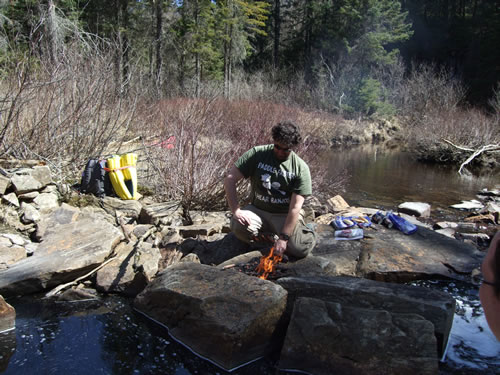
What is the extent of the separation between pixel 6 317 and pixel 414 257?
167 inches

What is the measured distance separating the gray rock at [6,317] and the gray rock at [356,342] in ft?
7.31

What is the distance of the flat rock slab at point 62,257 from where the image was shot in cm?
395

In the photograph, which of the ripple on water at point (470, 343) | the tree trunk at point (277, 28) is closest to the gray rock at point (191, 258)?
the ripple on water at point (470, 343)

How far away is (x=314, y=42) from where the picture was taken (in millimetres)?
36531

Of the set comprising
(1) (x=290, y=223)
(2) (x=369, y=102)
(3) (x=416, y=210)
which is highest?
(1) (x=290, y=223)

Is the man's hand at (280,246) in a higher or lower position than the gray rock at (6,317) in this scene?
higher

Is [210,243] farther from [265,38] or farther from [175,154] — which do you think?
[265,38]

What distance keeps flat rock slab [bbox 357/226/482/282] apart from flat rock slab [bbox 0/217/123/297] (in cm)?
280

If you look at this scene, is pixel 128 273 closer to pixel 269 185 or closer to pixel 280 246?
pixel 280 246

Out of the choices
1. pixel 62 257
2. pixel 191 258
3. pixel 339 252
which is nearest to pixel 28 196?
pixel 62 257

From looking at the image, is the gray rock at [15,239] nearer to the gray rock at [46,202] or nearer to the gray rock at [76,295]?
the gray rock at [46,202]

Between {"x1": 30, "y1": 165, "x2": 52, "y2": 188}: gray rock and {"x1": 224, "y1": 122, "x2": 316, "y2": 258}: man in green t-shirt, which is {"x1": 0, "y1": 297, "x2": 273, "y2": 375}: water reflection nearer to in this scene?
{"x1": 224, "y1": 122, "x2": 316, "y2": 258}: man in green t-shirt

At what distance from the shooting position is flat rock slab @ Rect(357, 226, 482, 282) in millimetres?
4660

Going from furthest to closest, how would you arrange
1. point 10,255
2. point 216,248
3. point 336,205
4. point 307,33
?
1. point 307,33
2. point 336,205
3. point 216,248
4. point 10,255
